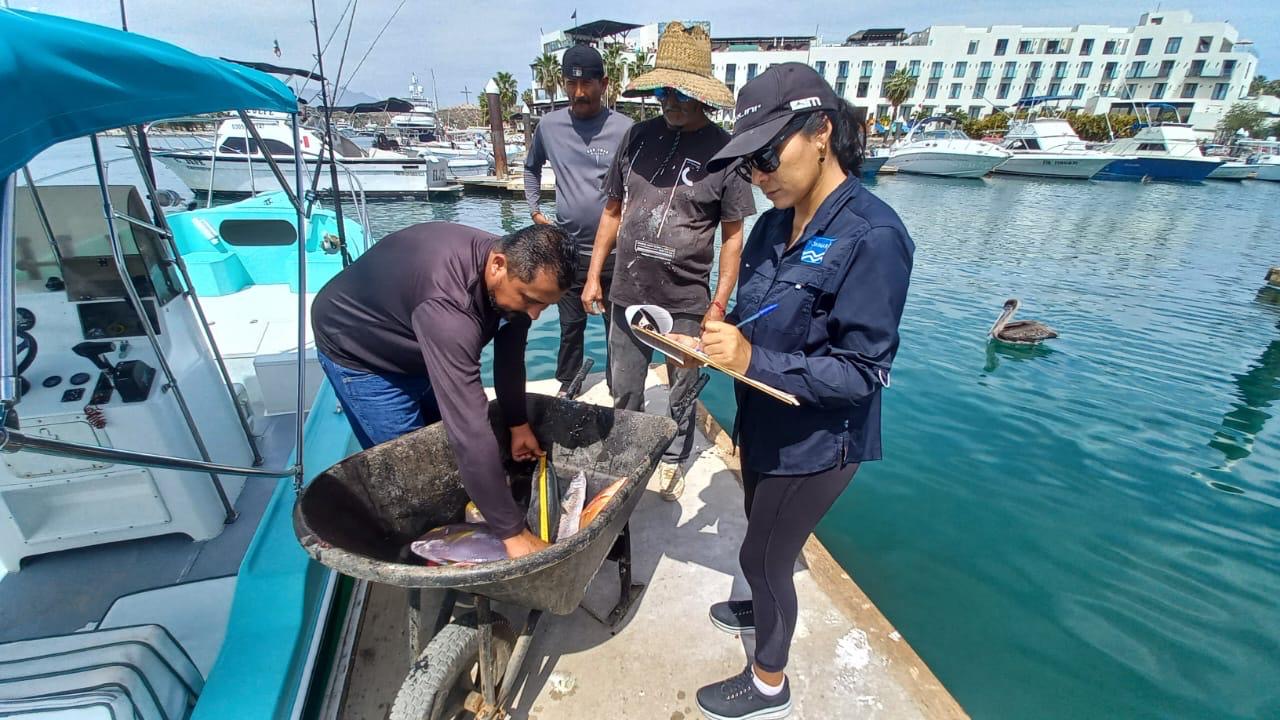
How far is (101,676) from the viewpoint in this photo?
3.98ft

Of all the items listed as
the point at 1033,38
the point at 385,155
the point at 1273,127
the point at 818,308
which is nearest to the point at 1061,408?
the point at 818,308

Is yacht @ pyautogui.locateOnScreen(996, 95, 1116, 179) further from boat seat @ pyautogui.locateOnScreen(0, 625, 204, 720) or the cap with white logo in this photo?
boat seat @ pyautogui.locateOnScreen(0, 625, 204, 720)

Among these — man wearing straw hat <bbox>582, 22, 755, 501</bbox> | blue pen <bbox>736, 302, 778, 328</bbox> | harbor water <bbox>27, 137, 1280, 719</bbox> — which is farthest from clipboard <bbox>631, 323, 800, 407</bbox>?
harbor water <bbox>27, 137, 1280, 719</bbox>

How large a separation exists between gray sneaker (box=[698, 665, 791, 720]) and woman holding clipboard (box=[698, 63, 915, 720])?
0.33m

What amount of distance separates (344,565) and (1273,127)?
6660 cm

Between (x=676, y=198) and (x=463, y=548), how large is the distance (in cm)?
169

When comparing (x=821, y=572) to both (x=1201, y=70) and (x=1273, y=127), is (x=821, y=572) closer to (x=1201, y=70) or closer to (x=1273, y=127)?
(x=1273, y=127)

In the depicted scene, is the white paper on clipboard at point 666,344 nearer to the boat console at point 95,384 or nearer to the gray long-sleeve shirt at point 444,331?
the gray long-sleeve shirt at point 444,331

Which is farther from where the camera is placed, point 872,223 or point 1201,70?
point 1201,70

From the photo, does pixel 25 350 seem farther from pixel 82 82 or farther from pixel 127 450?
pixel 82 82

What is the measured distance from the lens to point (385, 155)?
56.3 ft

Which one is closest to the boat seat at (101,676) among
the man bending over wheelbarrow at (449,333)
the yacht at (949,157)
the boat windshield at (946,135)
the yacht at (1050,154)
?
the man bending over wheelbarrow at (449,333)

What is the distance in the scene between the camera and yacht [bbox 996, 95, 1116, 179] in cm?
2875

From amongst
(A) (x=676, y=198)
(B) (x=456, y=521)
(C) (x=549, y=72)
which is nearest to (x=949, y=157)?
(C) (x=549, y=72)
